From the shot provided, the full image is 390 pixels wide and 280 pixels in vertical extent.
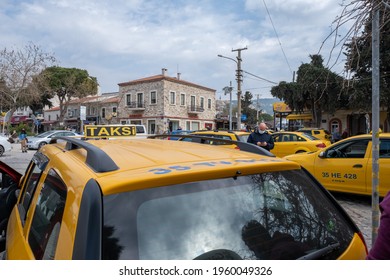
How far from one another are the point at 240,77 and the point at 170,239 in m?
28.7

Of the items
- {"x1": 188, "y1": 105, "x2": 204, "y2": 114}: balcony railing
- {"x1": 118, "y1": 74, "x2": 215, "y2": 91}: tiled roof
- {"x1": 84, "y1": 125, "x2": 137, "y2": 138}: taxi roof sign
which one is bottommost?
{"x1": 84, "y1": 125, "x2": 137, "y2": 138}: taxi roof sign

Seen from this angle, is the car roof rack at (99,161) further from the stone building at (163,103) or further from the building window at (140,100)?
the building window at (140,100)

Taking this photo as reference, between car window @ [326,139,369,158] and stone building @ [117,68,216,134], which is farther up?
stone building @ [117,68,216,134]

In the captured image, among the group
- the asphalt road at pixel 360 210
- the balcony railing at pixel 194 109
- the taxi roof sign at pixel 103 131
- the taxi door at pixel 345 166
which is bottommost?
the asphalt road at pixel 360 210

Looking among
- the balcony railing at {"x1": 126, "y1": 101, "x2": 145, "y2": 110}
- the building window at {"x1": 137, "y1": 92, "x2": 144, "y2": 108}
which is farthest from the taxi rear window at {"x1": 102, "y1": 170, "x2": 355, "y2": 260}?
the building window at {"x1": 137, "y1": 92, "x2": 144, "y2": 108}

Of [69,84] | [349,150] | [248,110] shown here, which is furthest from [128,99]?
[248,110]

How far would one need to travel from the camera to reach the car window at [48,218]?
1589 millimetres

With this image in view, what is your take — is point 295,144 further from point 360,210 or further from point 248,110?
point 248,110

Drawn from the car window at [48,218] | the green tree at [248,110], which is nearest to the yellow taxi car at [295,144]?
the car window at [48,218]

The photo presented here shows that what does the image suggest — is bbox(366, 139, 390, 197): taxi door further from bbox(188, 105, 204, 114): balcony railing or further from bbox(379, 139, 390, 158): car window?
bbox(188, 105, 204, 114): balcony railing

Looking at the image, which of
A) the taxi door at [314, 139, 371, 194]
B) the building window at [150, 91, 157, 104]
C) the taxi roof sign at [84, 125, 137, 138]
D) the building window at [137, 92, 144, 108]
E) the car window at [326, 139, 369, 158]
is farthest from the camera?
the building window at [137, 92, 144, 108]

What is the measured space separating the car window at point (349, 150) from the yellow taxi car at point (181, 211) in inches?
226

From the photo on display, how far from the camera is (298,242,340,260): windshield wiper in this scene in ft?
5.32

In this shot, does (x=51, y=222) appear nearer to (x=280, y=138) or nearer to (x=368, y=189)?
(x=368, y=189)
